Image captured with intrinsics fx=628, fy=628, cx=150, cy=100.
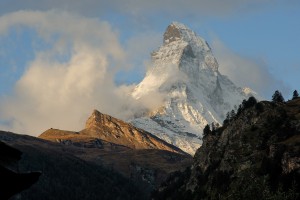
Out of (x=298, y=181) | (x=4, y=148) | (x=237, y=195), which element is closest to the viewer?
(x=4, y=148)

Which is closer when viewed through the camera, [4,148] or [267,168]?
[4,148]

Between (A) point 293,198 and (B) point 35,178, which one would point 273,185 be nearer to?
(A) point 293,198

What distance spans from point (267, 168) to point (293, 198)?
135493 mm

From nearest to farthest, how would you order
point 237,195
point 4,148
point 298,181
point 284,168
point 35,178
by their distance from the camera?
point 4,148, point 35,178, point 237,195, point 298,181, point 284,168

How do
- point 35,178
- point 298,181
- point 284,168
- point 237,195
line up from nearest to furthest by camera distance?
point 35,178 → point 237,195 → point 298,181 → point 284,168

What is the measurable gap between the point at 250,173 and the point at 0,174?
7588 inches

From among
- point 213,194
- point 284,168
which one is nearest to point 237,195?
point 213,194

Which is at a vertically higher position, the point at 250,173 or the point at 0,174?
the point at 250,173

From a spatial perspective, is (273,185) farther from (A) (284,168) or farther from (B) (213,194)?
(B) (213,194)

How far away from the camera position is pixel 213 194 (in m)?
Result: 66.1

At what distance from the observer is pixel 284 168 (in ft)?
636

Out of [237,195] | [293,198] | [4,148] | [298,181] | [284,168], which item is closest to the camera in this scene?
[4,148]

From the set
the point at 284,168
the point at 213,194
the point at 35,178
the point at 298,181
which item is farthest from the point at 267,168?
the point at 35,178

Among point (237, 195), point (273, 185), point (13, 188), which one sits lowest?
point (13, 188)
